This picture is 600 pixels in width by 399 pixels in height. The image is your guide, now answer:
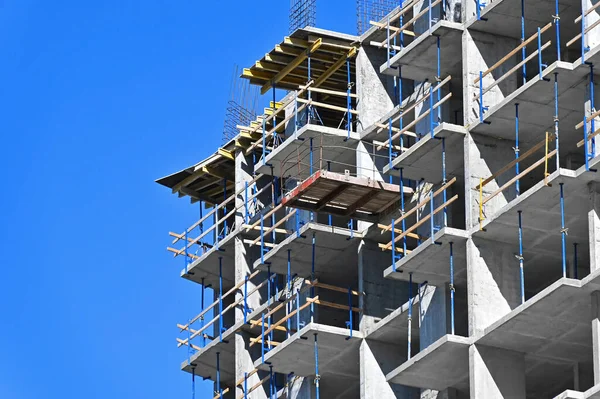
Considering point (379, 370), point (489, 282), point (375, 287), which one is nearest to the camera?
point (489, 282)

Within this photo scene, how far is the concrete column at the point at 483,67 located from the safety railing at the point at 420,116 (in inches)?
51.2

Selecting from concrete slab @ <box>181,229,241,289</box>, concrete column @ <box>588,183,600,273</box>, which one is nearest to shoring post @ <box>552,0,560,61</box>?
concrete column @ <box>588,183,600,273</box>

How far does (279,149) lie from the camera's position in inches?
2717

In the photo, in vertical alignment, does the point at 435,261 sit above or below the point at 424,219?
below

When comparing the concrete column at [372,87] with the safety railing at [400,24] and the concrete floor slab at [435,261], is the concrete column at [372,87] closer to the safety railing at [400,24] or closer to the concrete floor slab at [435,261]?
the safety railing at [400,24]

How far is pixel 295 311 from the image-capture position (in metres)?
67.4

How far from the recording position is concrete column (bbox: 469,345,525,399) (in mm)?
58188

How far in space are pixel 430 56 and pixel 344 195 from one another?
454 cm

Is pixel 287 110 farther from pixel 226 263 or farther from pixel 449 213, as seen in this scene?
pixel 449 213

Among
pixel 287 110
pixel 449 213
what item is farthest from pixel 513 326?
pixel 287 110

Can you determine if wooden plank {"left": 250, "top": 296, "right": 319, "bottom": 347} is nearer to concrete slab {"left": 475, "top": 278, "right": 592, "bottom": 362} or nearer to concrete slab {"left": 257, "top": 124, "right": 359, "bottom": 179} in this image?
concrete slab {"left": 257, "top": 124, "right": 359, "bottom": 179}

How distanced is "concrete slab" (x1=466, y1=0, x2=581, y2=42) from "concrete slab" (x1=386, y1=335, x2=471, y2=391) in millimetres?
8903

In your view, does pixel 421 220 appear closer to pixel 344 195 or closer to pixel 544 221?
pixel 344 195

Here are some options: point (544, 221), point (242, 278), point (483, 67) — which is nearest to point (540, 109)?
point (544, 221)
